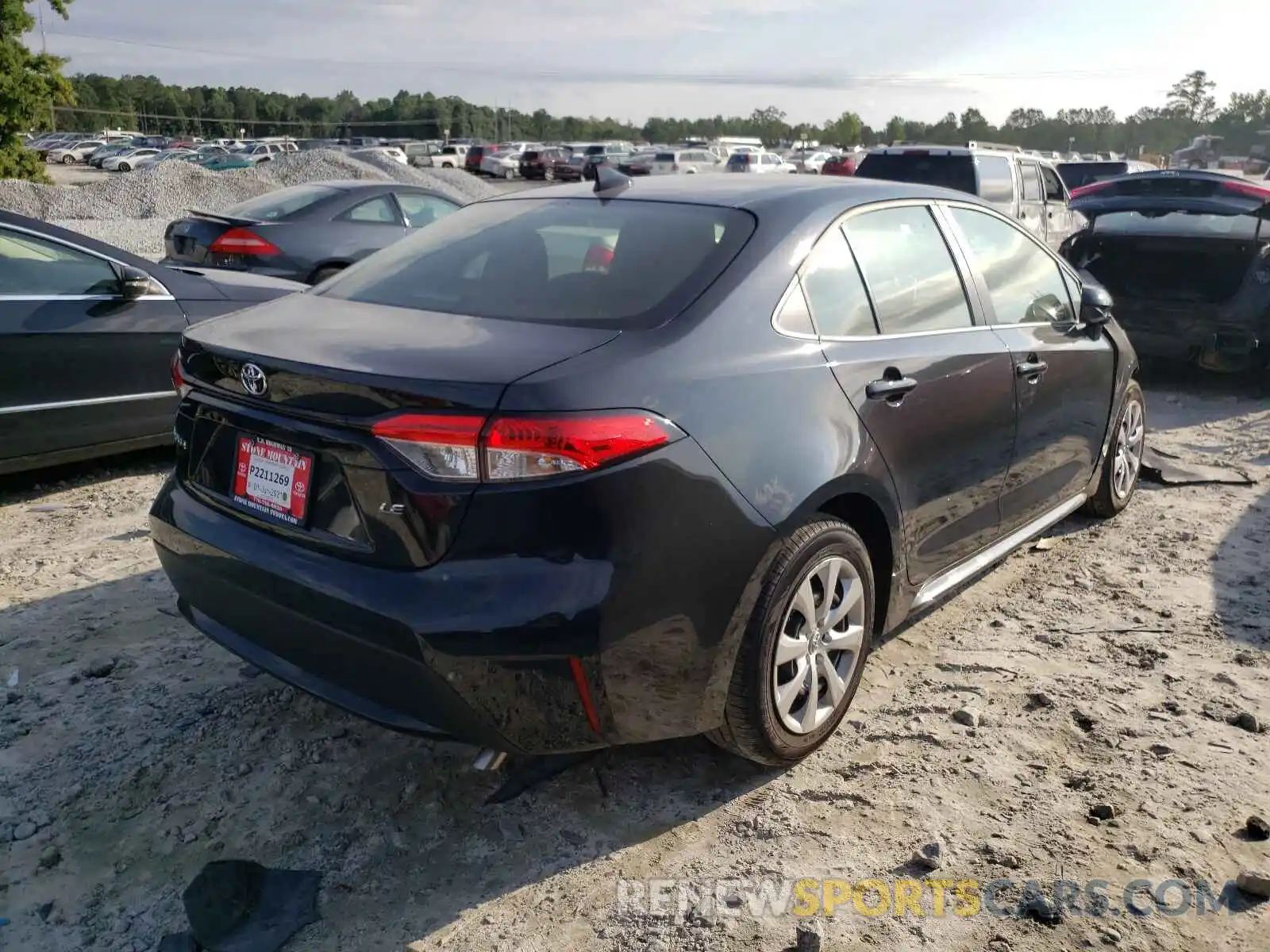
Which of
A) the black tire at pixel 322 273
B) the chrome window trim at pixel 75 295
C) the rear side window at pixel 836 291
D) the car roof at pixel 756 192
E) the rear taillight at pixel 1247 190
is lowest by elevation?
the black tire at pixel 322 273

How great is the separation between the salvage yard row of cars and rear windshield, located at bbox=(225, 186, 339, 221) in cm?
583

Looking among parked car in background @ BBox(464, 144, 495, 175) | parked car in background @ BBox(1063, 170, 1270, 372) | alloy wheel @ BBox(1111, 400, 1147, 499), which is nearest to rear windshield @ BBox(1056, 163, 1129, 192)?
parked car in background @ BBox(1063, 170, 1270, 372)

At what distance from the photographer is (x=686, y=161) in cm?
4406

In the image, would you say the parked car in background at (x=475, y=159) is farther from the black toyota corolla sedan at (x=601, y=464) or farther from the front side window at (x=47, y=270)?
the black toyota corolla sedan at (x=601, y=464)

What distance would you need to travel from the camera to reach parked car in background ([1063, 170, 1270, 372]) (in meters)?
7.61

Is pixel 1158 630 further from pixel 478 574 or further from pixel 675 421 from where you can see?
pixel 478 574

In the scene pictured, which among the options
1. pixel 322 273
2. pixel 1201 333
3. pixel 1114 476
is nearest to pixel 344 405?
pixel 1114 476

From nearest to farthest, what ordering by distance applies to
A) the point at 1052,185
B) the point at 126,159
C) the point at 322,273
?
the point at 322,273, the point at 1052,185, the point at 126,159

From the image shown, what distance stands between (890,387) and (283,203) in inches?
297

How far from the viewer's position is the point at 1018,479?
3.97 metres

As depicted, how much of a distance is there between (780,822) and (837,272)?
5.32 feet

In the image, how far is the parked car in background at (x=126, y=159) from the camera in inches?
2013

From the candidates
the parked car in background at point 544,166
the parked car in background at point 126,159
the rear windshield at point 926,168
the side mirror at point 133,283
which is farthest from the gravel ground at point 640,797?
the parked car in background at point 126,159

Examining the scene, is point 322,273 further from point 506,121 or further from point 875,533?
point 506,121
